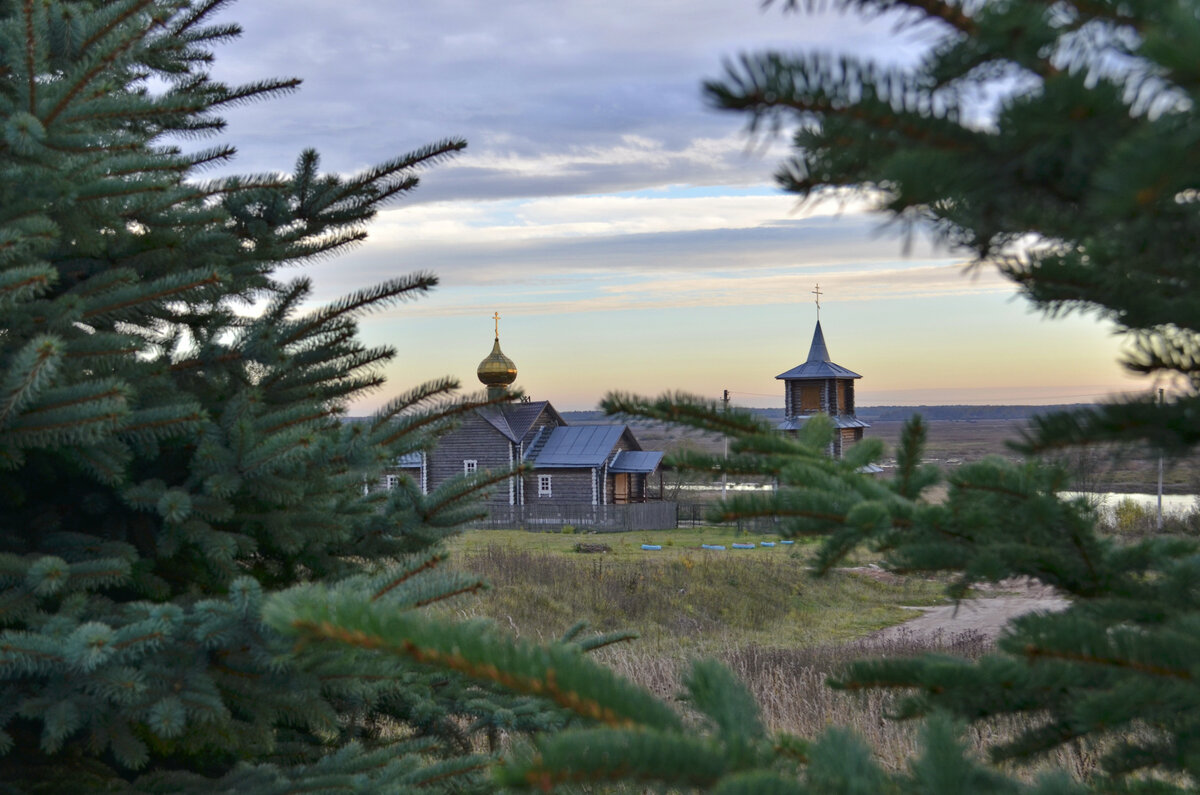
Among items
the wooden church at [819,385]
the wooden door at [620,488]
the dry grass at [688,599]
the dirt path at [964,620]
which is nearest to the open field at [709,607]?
the dry grass at [688,599]

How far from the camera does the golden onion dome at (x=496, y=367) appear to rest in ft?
115

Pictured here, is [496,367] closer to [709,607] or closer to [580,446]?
[580,446]

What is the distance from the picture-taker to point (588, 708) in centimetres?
97

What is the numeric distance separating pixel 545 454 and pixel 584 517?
4198 mm

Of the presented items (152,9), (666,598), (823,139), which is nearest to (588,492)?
(666,598)

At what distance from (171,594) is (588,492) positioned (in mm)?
32858

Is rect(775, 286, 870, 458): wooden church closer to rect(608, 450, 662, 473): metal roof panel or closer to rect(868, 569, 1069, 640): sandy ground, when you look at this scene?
rect(608, 450, 662, 473): metal roof panel

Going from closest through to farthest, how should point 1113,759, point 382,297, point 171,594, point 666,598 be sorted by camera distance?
point 1113,759 → point 171,594 → point 382,297 → point 666,598

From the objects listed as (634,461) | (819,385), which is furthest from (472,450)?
(819,385)

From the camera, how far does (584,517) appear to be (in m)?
32.9

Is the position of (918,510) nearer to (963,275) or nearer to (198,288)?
(963,275)

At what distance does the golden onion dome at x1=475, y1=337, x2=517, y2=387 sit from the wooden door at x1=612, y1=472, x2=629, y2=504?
6.01 meters

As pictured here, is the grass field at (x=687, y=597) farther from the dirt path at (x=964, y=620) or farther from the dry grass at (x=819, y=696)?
the dry grass at (x=819, y=696)

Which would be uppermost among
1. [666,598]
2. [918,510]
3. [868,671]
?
[918,510]
